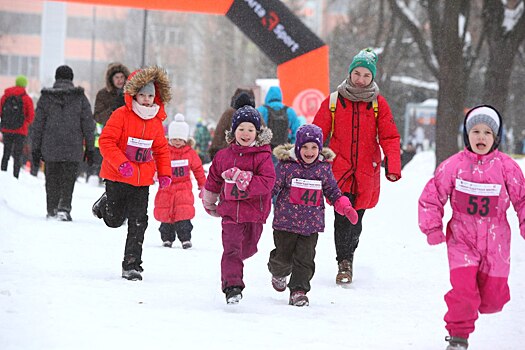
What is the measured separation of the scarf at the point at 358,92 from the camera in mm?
7910

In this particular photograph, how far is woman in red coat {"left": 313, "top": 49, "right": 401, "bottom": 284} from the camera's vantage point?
7.94m

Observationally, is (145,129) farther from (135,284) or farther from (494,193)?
(494,193)

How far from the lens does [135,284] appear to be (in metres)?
7.17

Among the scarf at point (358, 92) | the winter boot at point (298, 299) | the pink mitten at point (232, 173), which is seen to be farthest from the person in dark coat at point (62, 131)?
the winter boot at point (298, 299)

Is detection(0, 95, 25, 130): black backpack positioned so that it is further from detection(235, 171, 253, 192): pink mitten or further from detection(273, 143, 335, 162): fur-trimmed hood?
detection(235, 171, 253, 192): pink mitten

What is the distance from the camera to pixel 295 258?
6.97 metres

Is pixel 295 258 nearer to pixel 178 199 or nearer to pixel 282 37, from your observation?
pixel 178 199

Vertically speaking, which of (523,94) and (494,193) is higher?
(523,94)

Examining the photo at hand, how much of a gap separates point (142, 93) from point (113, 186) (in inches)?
30.8

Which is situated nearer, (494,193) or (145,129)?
(494,193)

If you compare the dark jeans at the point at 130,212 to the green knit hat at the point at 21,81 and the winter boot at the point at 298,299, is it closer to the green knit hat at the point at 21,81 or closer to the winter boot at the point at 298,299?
the winter boot at the point at 298,299

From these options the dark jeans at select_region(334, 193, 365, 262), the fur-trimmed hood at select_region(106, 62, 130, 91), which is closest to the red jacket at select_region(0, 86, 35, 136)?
the fur-trimmed hood at select_region(106, 62, 130, 91)

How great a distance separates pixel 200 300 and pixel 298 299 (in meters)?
0.70

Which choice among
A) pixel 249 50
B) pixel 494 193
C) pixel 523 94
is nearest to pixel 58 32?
pixel 249 50
